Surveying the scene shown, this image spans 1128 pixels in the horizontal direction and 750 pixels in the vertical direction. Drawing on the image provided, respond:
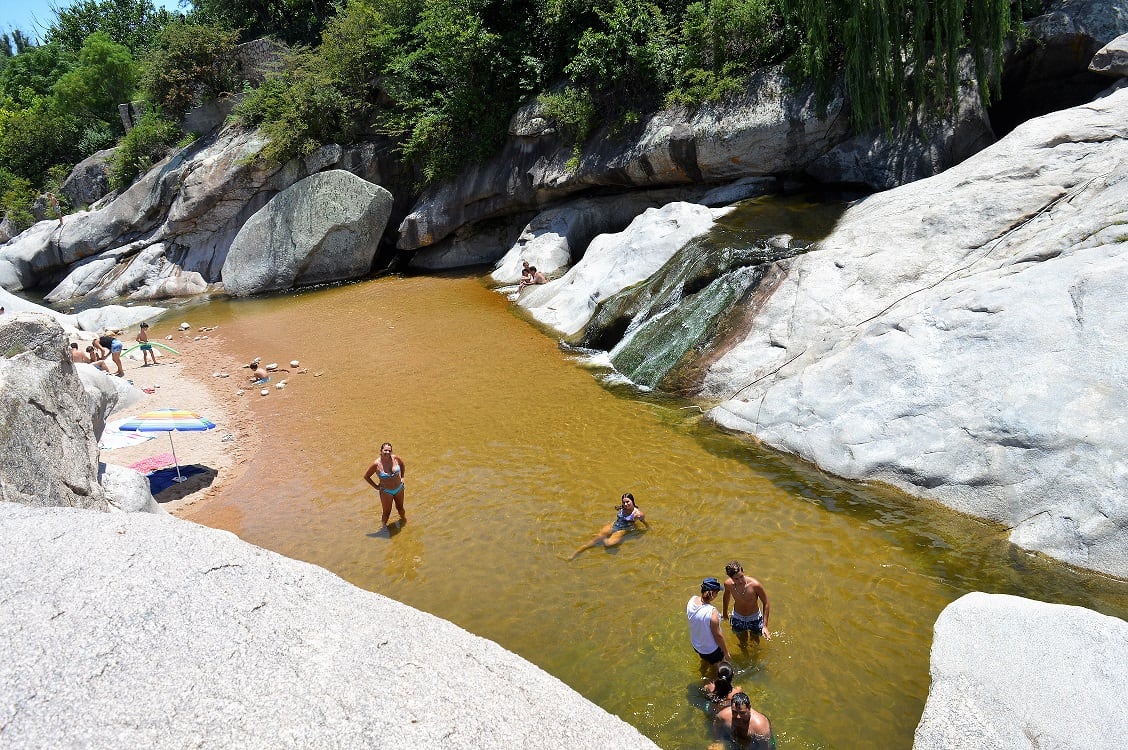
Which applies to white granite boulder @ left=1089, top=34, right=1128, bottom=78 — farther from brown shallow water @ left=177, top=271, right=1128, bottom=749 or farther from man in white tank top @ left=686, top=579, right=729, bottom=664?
man in white tank top @ left=686, top=579, right=729, bottom=664

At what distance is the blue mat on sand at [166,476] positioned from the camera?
11.8m

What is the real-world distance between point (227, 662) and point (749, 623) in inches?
193

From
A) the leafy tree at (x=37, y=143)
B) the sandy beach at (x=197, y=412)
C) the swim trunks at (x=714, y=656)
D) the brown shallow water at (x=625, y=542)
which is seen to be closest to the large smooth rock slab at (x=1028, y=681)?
the brown shallow water at (x=625, y=542)

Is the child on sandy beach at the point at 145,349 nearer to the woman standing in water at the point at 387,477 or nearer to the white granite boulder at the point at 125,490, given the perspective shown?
the white granite boulder at the point at 125,490

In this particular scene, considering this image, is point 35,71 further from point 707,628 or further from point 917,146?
point 707,628

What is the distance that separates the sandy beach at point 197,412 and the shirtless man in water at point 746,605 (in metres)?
8.67

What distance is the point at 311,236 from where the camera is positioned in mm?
27359

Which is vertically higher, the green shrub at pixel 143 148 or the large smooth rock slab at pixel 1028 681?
the green shrub at pixel 143 148

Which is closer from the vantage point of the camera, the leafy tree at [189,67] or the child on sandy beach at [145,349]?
the child on sandy beach at [145,349]

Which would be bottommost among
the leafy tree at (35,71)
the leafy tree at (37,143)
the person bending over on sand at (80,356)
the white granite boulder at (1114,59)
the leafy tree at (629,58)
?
the person bending over on sand at (80,356)

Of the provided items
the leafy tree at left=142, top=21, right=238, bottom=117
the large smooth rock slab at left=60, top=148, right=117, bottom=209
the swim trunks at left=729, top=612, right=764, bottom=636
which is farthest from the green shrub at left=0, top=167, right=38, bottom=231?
the swim trunks at left=729, top=612, right=764, bottom=636

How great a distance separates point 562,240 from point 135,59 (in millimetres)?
43712

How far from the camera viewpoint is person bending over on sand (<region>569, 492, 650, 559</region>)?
9.07 m

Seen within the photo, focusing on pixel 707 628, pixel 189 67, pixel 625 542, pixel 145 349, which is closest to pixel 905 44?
pixel 625 542
